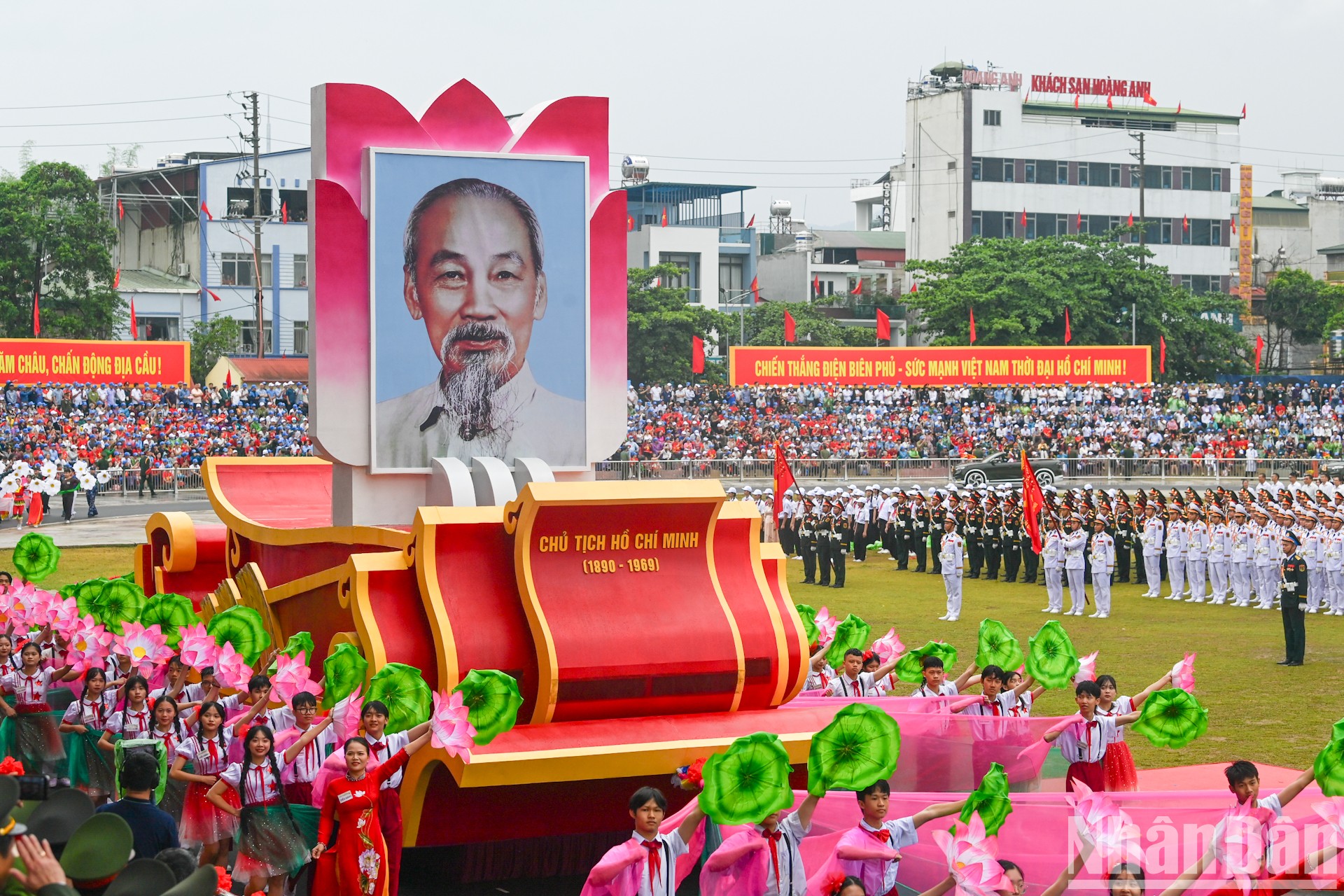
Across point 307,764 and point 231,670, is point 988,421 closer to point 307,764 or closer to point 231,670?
point 231,670

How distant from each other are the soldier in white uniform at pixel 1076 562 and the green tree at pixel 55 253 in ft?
134

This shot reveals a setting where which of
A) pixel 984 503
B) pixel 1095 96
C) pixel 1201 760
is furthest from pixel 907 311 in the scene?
pixel 1201 760

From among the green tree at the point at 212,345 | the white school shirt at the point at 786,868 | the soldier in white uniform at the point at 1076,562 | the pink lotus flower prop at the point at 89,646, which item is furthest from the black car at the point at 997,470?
the white school shirt at the point at 786,868

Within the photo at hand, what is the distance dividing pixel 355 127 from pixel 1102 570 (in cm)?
1403

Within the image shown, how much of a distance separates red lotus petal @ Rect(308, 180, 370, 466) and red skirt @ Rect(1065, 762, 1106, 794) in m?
5.52

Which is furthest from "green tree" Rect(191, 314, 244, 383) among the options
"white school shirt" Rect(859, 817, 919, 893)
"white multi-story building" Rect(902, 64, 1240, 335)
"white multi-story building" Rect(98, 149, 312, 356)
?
"white school shirt" Rect(859, 817, 919, 893)

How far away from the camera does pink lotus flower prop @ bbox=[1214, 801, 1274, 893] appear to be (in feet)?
19.9

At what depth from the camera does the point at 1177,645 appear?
1822 centimetres

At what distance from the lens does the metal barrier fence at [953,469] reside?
3850 cm

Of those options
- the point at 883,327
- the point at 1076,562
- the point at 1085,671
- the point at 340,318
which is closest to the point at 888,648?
the point at 1085,671

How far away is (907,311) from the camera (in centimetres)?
6838

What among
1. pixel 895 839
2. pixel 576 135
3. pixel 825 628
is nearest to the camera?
pixel 895 839

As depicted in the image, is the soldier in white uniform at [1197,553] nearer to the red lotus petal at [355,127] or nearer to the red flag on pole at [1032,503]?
the red flag on pole at [1032,503]

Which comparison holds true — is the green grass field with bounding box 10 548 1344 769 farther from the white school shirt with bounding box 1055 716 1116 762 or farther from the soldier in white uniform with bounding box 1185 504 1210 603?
the white school shirt with bounding box 1055 716 1116 762
